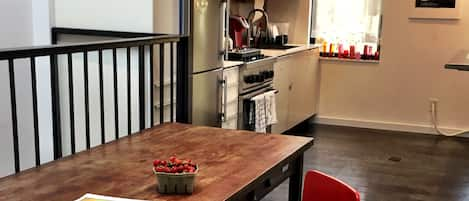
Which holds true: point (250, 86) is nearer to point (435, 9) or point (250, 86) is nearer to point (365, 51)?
point (365, 51)

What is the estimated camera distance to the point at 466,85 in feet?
20.2

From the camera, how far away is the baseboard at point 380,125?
637 cm

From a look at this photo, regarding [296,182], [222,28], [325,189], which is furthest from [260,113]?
[325,189]

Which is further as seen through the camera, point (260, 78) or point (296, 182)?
point (260, 78)

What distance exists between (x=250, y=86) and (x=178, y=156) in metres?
2.44

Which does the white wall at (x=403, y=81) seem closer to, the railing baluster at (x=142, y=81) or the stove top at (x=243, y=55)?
the stove top at (x=243, y=55)

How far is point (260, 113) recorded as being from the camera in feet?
15.8

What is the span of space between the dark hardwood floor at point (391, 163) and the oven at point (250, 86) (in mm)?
628

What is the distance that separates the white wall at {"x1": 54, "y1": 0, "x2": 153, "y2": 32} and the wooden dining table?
93 cm

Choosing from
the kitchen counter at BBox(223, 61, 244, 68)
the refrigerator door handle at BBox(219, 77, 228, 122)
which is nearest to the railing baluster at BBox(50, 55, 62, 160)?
the refrigerator door handle at BBox(219, 77, 228, 122)

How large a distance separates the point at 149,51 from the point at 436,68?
3.77 metres

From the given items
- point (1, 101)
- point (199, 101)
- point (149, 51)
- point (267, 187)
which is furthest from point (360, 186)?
point (1, 101)

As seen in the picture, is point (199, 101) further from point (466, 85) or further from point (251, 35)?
point (466, 85)

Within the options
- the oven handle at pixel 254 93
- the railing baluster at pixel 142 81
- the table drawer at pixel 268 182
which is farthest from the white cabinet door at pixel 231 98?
the table drawer at pixel 268 182
